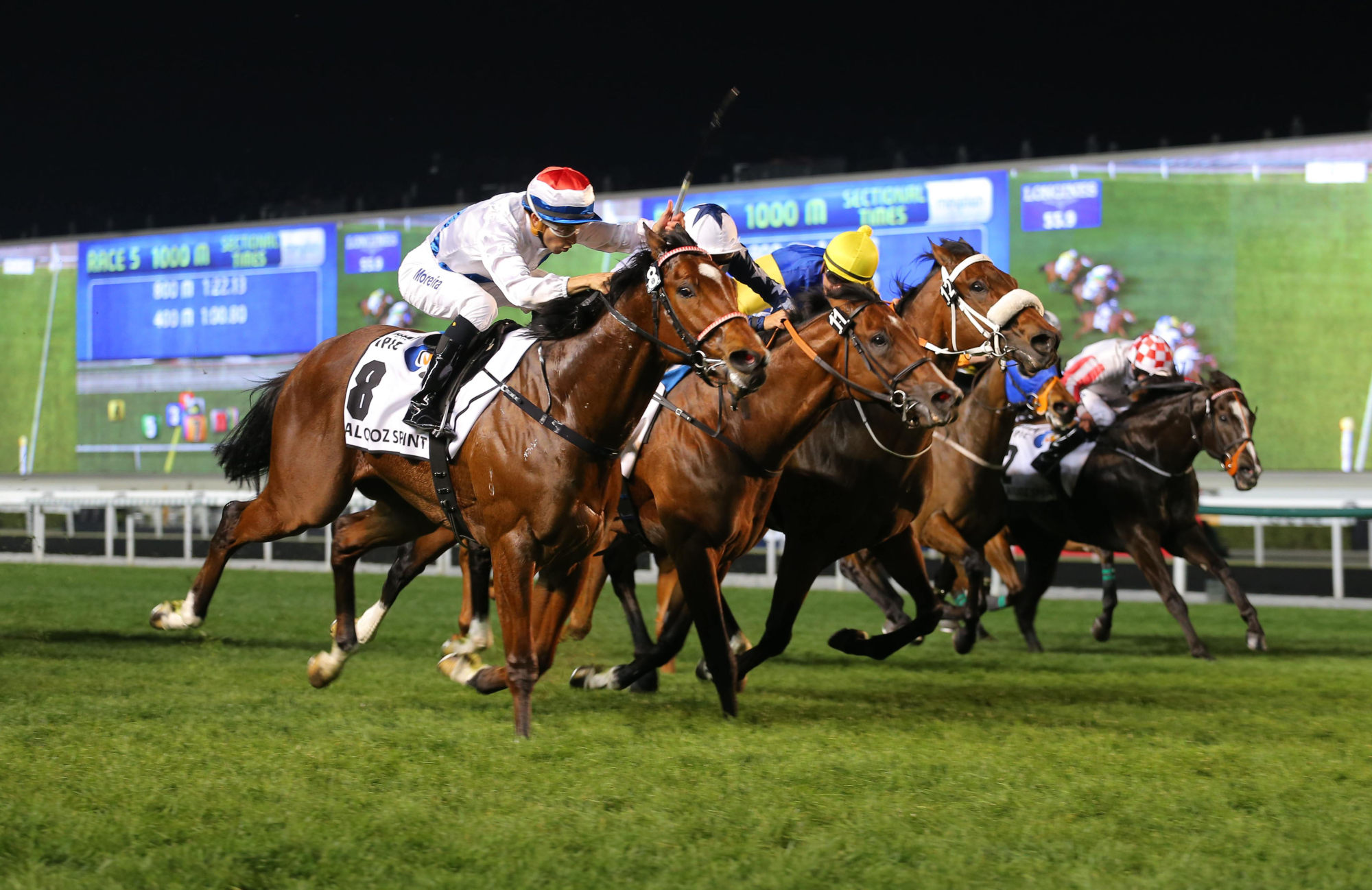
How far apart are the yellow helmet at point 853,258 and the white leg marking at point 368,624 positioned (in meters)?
2.00

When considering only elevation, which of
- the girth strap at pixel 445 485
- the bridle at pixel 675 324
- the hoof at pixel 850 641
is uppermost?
the bridle at pixel 675 324

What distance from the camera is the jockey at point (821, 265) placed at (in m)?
4.57

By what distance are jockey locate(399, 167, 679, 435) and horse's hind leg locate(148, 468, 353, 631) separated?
0.59 metres

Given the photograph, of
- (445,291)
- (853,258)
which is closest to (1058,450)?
(853,258)

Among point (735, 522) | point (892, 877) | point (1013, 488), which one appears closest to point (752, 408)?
point (735, 522)

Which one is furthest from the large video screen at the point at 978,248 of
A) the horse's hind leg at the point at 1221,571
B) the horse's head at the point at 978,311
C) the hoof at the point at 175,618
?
the hoof at the point at 175,618

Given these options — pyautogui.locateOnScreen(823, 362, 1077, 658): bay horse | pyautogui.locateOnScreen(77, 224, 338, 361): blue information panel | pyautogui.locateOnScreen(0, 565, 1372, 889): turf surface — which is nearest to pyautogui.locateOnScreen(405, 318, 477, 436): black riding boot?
pyautogui.locateOnScreen(0, 565, 1372, 889): turf surface

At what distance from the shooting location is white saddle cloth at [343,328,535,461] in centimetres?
A: 398

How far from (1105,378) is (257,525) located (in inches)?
203

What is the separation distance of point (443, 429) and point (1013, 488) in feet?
14.6

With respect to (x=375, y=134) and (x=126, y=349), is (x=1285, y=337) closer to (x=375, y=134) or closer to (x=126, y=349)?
(x=375, y=134)

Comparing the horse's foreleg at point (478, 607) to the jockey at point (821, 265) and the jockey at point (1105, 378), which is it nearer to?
the jockey at point (821, 265)

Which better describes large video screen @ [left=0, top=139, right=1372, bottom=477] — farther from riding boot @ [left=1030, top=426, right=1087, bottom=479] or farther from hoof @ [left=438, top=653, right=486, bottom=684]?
hoof @ [left=438, top=653, right=486, bottom=684]

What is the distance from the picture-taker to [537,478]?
373 centimetres
